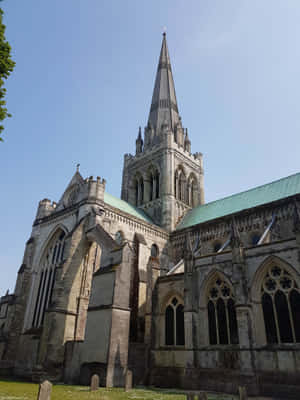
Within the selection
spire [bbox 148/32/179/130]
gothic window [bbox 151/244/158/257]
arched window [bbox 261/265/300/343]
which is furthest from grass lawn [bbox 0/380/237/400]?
spire [bbox 148/32/179/130]

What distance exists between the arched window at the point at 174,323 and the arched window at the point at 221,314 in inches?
82.7

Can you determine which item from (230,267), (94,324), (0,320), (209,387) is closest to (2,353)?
(94,324)

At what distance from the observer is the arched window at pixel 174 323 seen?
1753 centimetres

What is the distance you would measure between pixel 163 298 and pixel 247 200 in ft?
38.0

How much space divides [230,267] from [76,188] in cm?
1575

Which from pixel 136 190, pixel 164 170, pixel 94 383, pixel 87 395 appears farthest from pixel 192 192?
pixel 87 395

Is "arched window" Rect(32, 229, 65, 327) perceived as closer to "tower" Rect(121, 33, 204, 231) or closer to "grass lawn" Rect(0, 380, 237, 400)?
"tower" Rect(121, 33, 204, 231)

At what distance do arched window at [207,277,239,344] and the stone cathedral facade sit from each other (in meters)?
0.05

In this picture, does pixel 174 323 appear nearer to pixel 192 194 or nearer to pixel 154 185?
pixel 154 185

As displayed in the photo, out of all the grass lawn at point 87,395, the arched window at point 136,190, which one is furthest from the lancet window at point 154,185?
the grass lawn at point 87,395

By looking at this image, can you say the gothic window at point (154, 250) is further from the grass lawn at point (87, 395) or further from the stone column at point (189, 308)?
the grass lawn at point (87, 395)

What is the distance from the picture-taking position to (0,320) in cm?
4028

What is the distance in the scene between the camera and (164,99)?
39406 mm

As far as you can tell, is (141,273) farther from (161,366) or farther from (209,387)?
(209,387)
